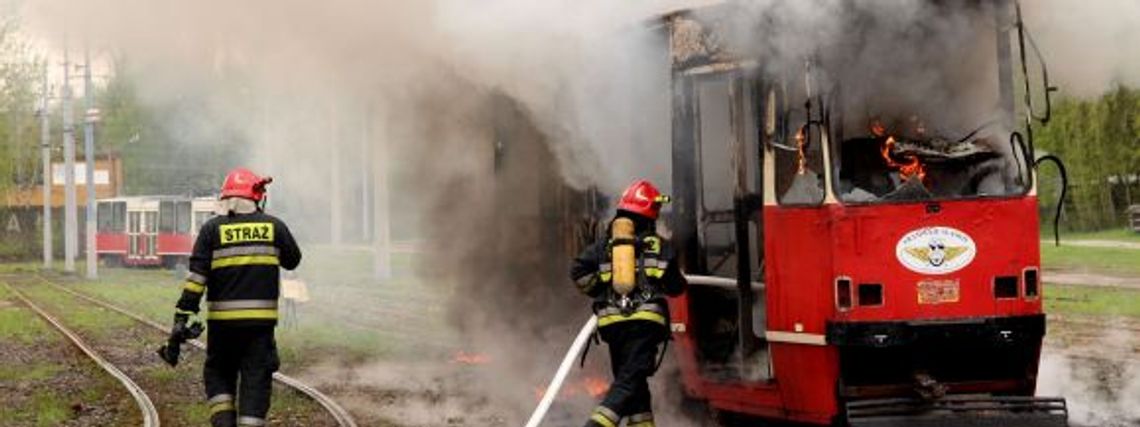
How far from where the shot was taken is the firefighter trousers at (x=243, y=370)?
7.76 m

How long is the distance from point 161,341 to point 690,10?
1180 centimetres

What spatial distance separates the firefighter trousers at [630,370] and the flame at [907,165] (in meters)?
1.53

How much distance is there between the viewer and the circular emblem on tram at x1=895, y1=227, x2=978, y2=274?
7.07 metres

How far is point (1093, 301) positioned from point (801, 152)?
13.8 m

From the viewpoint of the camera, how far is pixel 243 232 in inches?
303

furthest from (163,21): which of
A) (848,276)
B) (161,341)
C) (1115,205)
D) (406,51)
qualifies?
(1115,205)

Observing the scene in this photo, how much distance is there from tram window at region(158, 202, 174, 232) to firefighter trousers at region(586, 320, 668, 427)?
36161 mm

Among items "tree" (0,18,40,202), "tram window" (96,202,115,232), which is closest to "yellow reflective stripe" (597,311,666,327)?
"tree" (0,18,40,202)

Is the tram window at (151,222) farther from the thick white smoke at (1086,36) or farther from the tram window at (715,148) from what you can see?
the thick white smoke at (1086,36)

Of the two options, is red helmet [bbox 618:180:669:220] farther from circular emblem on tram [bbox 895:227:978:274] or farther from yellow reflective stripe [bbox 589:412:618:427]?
circular emblem on tram [bbox 895:227:978:274]

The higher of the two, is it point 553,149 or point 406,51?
point 406,51

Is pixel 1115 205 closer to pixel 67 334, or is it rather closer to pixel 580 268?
pixel 67 334

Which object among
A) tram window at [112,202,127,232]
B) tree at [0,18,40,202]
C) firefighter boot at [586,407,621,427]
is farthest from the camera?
tram window at [112,202,127,232]

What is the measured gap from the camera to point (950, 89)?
754cm
